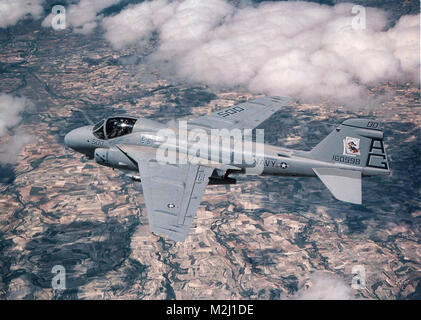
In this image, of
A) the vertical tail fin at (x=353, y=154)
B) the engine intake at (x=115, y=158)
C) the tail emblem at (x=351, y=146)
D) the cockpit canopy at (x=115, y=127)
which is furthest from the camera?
the cockpit canopy at (x=115, y=127)

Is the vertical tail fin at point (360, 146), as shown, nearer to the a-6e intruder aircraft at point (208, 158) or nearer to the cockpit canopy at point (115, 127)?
the a-6e intruder aircraft at point (208, 158)

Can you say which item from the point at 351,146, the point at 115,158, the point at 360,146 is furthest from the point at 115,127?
the point at 360,146

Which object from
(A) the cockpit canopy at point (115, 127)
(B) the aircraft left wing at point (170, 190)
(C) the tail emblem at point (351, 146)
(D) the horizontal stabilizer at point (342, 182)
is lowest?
(D) the horizontal stabilizer at point (342, 182)

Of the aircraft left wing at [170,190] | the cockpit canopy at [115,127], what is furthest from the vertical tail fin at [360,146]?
the cockpit canopy at [115,127]

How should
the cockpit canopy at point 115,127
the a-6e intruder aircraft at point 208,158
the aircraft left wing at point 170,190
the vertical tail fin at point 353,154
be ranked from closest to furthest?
the aircraft left wing at point 170,190 → the a-6e intruder aircraft at point 208,158 → the vertical tail fin at point 353,154 → the cockpit canopy at point 115,127

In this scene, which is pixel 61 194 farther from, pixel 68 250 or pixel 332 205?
pixel 332 205

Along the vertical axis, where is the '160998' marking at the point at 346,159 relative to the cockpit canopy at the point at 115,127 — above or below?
below

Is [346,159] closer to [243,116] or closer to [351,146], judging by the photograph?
→ [351,146]
